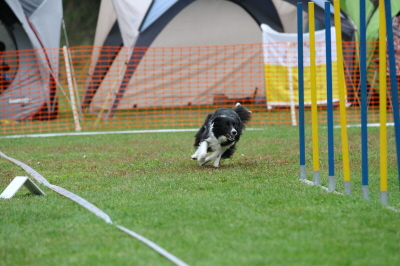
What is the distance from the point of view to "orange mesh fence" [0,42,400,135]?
527 inches

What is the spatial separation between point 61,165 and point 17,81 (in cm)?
744

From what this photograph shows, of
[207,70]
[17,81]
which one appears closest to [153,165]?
[17,81]

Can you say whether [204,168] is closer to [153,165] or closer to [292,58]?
[153,165]

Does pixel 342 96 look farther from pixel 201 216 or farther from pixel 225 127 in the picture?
pixel 225 127

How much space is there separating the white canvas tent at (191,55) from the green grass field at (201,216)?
290 inches

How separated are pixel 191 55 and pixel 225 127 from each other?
951 cm

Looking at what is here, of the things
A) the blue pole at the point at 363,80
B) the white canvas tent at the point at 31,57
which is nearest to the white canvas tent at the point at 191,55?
the white canvas tent at the point at 31,57

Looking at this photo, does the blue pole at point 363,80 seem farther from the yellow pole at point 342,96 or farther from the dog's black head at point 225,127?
the dog's black head at point 225,127

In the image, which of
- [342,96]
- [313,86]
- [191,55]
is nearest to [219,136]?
[313,86]

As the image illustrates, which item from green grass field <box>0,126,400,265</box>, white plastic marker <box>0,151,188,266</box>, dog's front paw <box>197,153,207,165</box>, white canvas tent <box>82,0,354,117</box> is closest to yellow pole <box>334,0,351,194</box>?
green grass field <box>0,126,400,265</box>

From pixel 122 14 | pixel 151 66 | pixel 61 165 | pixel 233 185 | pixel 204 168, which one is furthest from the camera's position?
pixel 151 66

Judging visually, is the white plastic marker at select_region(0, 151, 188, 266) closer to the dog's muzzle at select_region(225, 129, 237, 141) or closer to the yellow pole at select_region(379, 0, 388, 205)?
the yellow pole at select_region(379, 0, 388, 205)

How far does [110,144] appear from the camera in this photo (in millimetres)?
9953

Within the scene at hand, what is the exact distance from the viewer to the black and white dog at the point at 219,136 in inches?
281
